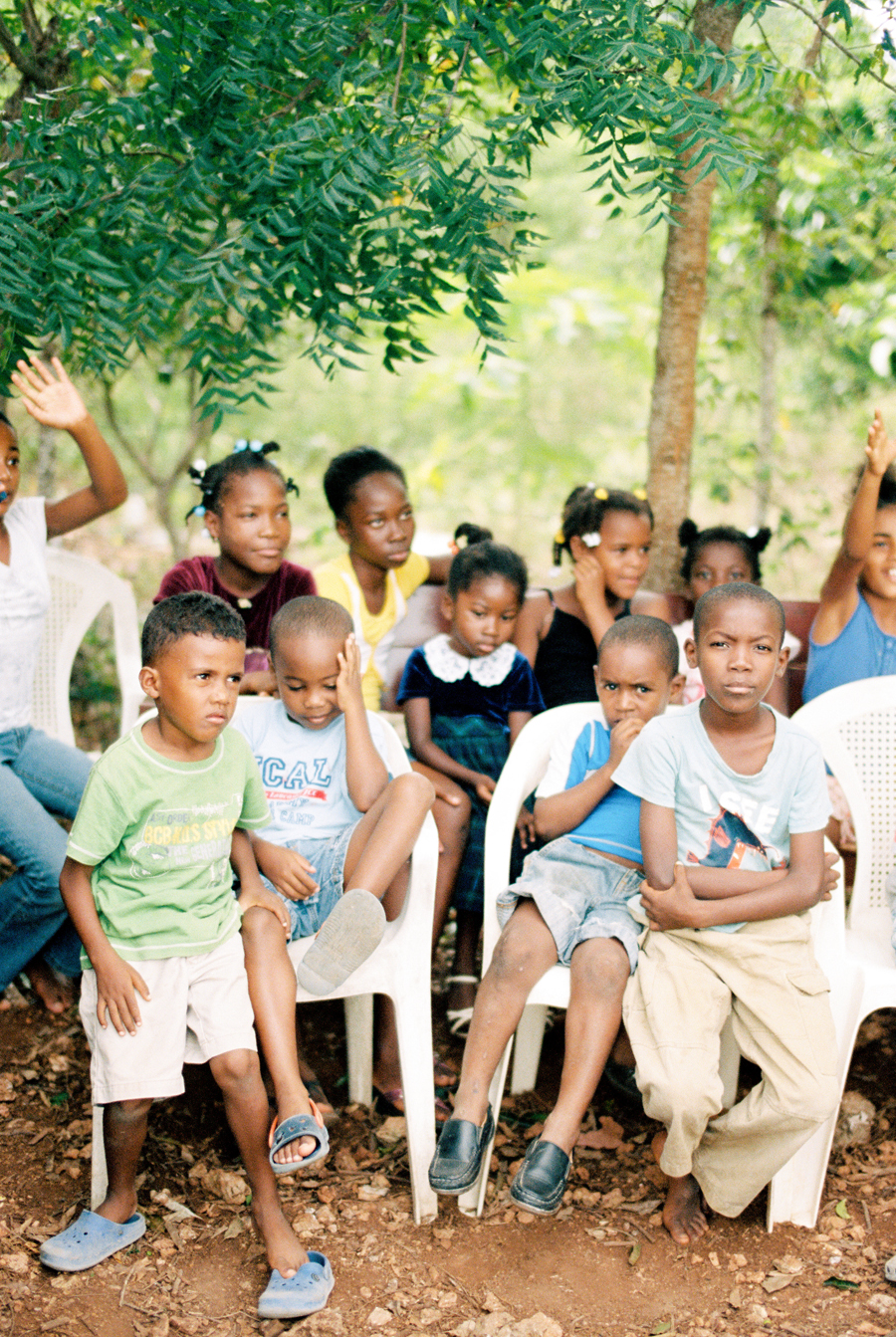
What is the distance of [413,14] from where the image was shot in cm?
272

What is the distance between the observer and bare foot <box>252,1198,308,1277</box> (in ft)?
7.27

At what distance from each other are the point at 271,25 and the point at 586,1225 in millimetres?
2872

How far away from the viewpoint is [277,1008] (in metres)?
2.38

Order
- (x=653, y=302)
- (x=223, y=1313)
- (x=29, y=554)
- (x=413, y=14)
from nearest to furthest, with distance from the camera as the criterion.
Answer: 1. (x=223, y=1313)
2. (x=413, y=14)
3. (x=29, y=554)
4. (x=653, y=302)

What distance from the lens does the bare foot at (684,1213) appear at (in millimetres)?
2449

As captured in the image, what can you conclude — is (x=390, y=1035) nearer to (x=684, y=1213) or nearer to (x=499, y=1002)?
(x=499, y=1002)

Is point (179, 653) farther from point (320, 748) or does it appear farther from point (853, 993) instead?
point (853, 993)

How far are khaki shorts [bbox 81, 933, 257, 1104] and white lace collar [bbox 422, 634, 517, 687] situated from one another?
4.02ft

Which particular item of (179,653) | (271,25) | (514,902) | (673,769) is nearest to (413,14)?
(271,25)

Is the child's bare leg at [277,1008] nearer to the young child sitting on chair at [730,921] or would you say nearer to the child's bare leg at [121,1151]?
the child's bare leg at [121,1151]

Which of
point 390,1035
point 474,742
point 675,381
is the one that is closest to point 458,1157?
point 390,1035

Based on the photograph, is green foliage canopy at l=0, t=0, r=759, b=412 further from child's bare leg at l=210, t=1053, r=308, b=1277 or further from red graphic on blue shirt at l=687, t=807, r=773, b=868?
child's bare leg at l=210, t=1053, r=308, b=1277

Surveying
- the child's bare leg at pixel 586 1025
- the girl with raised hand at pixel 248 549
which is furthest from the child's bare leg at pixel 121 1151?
the girl with raised hand at pixel 248 549

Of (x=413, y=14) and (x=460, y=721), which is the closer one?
(x=413, y=14)
